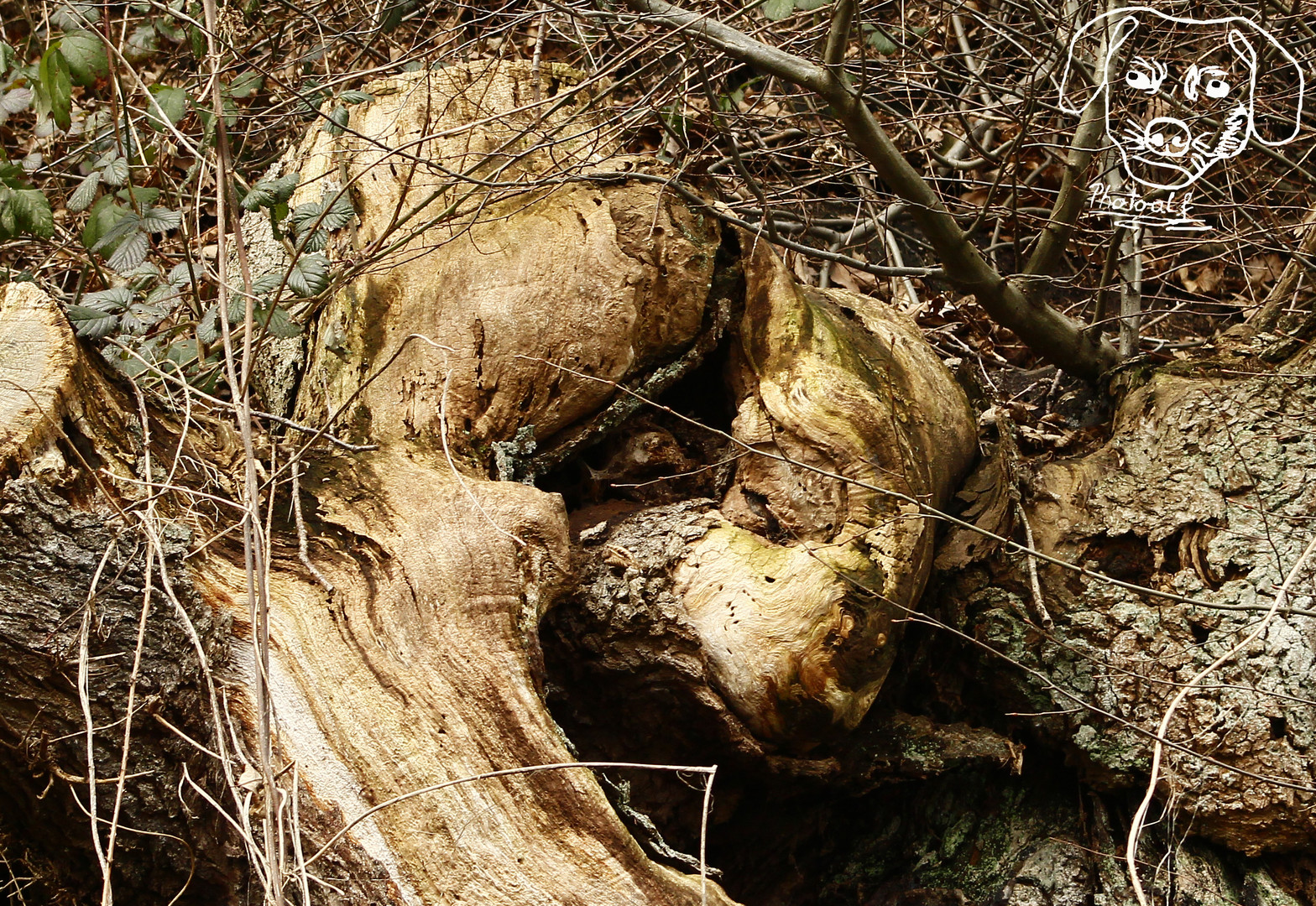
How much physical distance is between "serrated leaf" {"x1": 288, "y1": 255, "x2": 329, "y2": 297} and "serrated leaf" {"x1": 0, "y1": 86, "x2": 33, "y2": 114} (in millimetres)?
1134

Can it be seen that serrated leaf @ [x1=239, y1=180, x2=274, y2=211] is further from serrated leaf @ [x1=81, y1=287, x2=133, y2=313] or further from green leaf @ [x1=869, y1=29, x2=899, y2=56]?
green leaf @ [x1=869, y1=29, x2=899, y2=56]

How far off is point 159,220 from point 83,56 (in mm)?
380

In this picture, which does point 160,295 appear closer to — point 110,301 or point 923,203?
point 110,301

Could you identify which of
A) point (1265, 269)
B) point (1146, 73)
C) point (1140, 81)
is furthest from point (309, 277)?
point (1265, 269)

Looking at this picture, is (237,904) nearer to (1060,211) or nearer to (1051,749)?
(1051,749)

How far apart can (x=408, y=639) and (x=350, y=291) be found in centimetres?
101

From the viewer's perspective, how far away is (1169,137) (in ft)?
10.4

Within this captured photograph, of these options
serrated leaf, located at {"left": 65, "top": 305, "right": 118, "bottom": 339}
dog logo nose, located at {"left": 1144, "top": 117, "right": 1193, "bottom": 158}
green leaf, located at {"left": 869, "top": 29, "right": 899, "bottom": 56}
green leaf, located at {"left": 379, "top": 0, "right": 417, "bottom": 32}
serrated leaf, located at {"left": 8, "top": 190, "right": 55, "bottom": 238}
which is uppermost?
green leaf, located at {"left": 379, "top": 0, "right": 417, "bottom": 32}

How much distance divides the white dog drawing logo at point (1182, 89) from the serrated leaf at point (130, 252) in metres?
2.32

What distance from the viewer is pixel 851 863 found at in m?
2.37

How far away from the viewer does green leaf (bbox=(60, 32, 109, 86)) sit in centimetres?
229

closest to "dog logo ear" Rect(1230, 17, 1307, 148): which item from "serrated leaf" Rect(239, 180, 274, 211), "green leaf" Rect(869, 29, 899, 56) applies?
"green leaf" Rect(869, 29, 899, 56)

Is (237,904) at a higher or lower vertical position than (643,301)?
lower

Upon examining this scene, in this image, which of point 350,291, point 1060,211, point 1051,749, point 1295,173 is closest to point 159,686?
point 350,291
